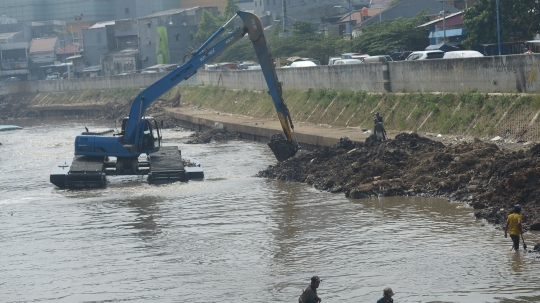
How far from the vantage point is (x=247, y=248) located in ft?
60.6

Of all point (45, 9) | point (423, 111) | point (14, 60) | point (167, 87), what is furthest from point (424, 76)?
point (45, 9)

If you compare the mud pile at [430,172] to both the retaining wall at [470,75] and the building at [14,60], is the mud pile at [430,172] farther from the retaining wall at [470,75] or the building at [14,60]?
the building at [14,60]

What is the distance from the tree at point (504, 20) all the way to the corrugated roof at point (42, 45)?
9116cm

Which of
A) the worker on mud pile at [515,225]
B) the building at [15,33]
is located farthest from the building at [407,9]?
the building at [15,33]

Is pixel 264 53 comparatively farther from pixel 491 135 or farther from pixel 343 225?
pixel 343 225

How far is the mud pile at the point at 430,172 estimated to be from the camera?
63.9ft

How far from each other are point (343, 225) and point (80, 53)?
4316 inches

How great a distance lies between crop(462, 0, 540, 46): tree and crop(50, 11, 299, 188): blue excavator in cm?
2191

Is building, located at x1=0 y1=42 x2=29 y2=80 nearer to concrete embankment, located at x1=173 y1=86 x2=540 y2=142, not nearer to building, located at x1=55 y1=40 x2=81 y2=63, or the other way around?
building, located at x1=55 y1=40 x2=81 y2=63

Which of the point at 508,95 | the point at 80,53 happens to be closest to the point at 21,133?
the point at 508,95

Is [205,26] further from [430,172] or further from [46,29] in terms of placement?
[430,172]

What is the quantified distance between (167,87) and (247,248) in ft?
47.6

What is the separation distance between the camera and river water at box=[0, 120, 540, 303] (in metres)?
14.9

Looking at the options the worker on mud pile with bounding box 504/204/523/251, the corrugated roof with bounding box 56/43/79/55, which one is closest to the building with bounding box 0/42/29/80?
the corrugated roof with bounding box 56/43/79/55
